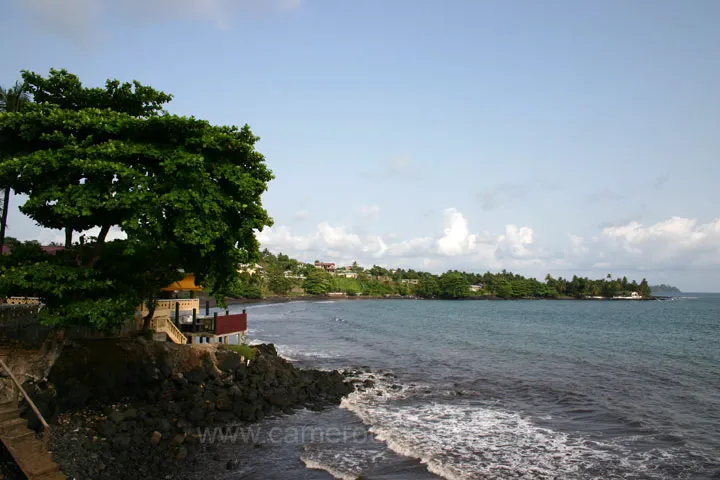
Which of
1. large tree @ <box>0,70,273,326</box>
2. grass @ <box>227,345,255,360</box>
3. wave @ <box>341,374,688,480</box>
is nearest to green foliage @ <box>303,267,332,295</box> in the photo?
grass @ <box>227,345,255,360</box>

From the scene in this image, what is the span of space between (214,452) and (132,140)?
11.2m

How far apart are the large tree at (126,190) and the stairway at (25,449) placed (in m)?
3.58

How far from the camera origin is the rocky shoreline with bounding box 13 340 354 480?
569 inches

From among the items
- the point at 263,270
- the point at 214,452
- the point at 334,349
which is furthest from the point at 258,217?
the point at 263,270

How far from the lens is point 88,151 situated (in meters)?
16.1

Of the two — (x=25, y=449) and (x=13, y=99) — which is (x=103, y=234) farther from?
(x=13, y=99)

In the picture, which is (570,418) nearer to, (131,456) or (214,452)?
(214,452)

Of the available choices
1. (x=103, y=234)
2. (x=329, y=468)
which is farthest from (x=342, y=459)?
(x=103, y=234)

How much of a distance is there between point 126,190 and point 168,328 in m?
10.4

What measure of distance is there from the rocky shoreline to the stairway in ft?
2.58

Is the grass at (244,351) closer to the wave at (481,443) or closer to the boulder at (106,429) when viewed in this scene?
the wave at (481,443)

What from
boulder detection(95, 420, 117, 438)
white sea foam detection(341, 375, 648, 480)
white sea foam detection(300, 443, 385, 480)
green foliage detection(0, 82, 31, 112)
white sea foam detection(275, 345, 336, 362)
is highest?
green foliage detection(0, 82, 31, 112)

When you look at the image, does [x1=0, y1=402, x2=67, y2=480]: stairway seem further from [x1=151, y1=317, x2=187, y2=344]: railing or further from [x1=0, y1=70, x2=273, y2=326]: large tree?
[x1=151, y1=317, x2=187, y2=344]: railing

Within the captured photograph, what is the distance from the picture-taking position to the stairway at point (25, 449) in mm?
12244
